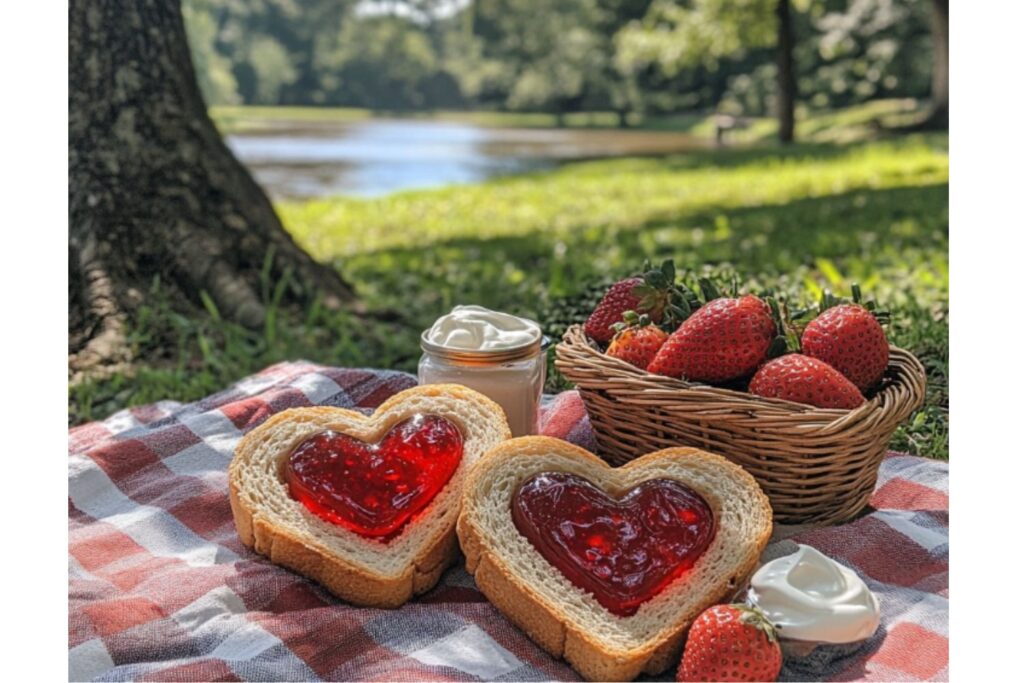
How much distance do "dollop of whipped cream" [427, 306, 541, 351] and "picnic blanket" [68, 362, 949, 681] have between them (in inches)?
20.9

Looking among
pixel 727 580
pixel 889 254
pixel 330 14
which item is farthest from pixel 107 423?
pixel 330 14

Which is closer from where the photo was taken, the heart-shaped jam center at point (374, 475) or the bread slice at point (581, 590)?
the bread slice at point (581, 590)

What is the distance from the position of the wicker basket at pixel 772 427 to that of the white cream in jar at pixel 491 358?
0.14 meters

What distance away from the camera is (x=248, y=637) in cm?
230

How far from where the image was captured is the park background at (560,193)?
494 cm

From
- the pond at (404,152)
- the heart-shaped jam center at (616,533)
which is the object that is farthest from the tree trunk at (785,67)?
the heart-shaped jam center at (616,533)

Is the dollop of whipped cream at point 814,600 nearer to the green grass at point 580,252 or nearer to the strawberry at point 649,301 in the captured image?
the strawberry at point 649,301

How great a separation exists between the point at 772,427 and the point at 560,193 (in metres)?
10.1

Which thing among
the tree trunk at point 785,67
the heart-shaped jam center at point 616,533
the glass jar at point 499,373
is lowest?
the heart-shaped jam center at point 616,533

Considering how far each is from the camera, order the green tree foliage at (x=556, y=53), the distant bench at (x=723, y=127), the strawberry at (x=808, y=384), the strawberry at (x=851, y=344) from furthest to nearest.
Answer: the distant bench at (x=723, y=127) < the green tree foliage at (x=556, y=53) < the strawberry at (x=851, y=344) < the strawberry at (x=808, y=384)

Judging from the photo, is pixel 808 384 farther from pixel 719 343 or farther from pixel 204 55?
pixel 204 55

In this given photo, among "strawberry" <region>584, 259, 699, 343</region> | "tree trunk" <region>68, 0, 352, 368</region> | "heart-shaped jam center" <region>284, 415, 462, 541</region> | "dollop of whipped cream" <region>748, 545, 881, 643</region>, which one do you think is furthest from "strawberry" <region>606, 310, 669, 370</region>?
"tree trunk" <region>68, 0, 352, 368</region>

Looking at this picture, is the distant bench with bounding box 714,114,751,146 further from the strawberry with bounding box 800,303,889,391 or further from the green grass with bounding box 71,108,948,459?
the strawberry with bounding box 800,303,889,391

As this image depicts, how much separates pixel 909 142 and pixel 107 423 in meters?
14.8
